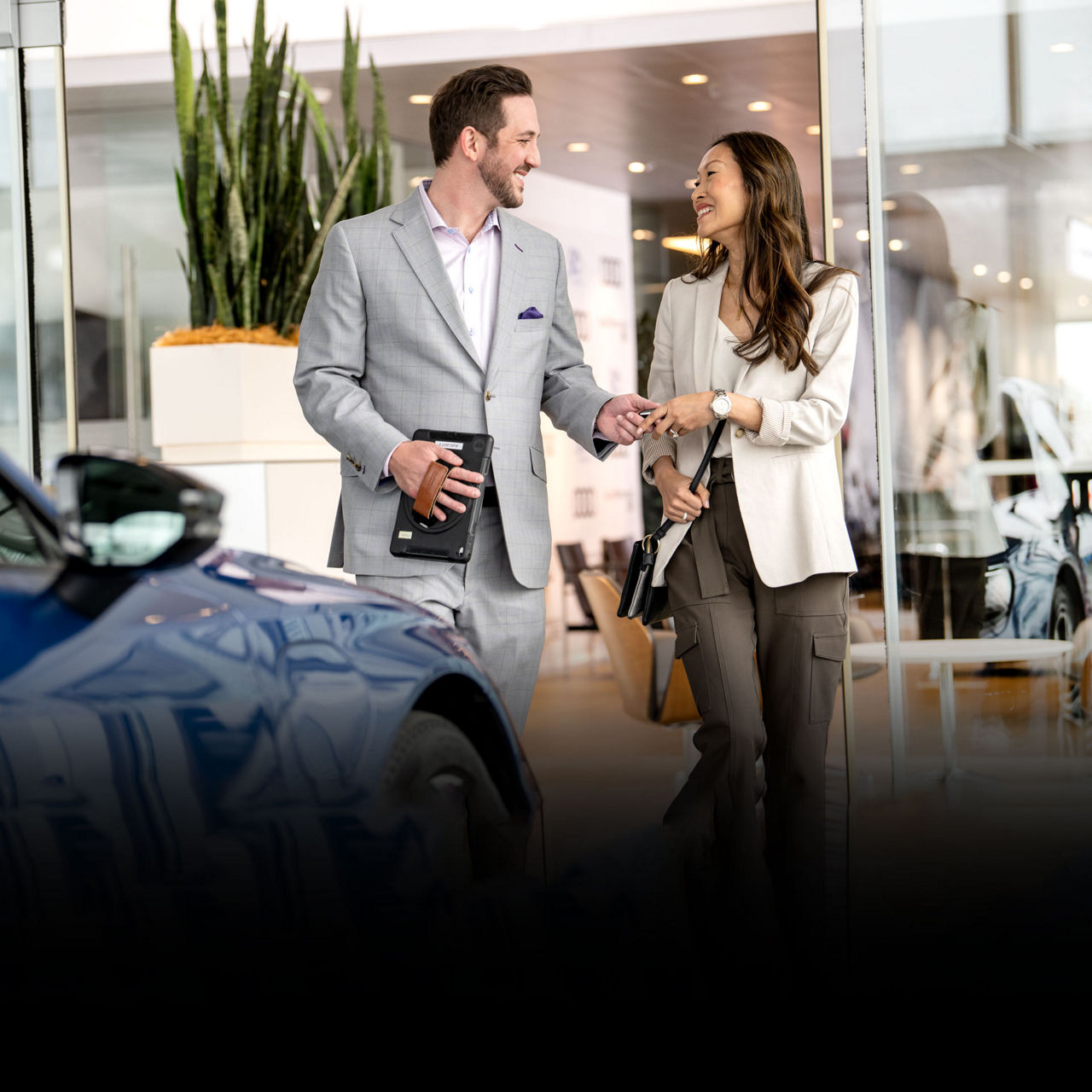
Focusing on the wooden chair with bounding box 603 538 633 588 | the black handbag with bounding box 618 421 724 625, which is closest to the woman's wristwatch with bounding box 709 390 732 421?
the black handbag with bounding box 618 421 724 625

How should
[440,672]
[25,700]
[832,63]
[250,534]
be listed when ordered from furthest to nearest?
[250,534] → [832,63] → [440,672] → [25,700]

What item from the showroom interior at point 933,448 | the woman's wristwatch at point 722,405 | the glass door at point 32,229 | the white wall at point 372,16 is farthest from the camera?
the white wall at point 372,16

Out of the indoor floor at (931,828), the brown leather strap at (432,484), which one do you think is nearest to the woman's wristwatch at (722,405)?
the brown leather strap at (432,484)

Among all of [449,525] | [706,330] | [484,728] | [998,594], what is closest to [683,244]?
[998,594]

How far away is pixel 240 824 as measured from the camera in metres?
1.29

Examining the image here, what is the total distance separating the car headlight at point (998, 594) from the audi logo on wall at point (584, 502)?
6139 mm

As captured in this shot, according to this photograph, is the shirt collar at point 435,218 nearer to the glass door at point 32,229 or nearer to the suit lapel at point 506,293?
the suit lapel at point 506,293

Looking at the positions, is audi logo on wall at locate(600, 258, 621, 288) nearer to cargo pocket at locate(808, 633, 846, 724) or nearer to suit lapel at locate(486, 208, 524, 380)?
suit lapel at locate(486, 208, 524, 380)

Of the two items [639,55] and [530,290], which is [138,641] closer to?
[530,290]

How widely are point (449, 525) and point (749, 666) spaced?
675 mm

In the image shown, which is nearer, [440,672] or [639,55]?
[440,672]

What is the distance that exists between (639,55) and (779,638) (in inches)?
230

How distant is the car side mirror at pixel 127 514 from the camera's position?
1233 mm

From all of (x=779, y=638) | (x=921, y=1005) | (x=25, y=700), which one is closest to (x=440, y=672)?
(x=25, y=700)
